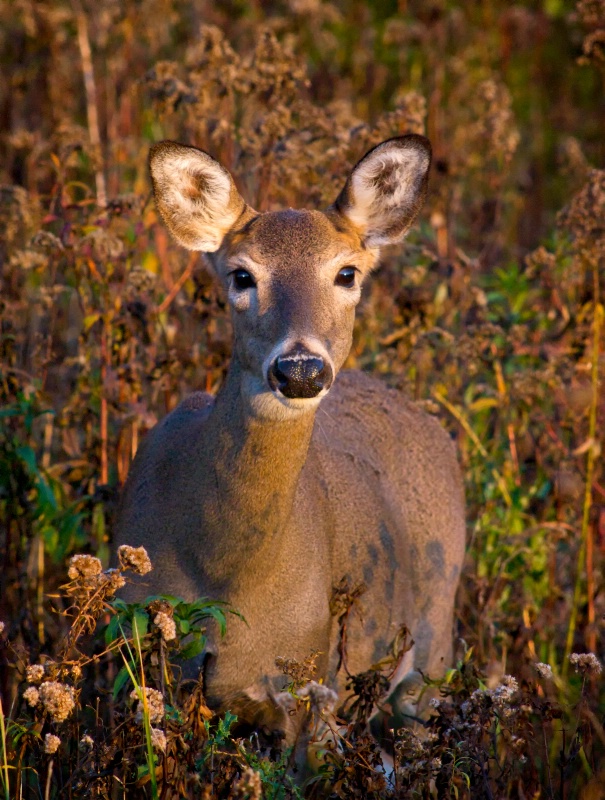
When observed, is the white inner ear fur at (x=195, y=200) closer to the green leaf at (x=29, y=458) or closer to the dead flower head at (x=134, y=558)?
the green leaf at (x=29, y=458)

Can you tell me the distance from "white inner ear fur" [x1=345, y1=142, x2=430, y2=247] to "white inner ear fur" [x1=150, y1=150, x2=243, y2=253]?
50 cm

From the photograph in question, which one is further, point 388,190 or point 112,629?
point 388,190

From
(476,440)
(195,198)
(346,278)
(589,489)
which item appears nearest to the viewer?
(346,278)

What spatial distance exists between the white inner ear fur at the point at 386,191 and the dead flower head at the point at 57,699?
2413mm

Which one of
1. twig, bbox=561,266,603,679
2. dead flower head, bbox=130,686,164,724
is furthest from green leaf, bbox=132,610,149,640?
twig, bbox=561,266,603,679

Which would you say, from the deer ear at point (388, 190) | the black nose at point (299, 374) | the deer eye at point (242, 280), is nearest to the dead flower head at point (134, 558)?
the black nose at point (299, 374)

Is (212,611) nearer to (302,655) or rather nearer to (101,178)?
(302,655)

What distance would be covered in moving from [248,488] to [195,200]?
126 cm

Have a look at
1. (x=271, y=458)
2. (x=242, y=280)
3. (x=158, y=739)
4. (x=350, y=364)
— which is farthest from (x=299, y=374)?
(x=350, y=364)

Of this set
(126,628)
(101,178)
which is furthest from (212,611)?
(101,178)

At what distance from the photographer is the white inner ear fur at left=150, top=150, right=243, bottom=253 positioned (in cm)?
480

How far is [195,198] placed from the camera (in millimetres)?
4883

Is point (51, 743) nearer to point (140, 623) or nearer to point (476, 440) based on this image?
point (140, 623)

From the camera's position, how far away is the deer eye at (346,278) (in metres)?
4.64
